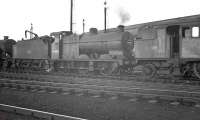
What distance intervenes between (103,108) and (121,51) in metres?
9.48

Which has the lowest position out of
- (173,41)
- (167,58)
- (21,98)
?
(21,98)

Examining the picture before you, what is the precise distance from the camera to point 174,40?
1289 centimetres

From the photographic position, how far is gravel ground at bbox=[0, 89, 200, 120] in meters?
5.59

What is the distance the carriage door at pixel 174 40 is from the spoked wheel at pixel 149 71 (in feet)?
4.04

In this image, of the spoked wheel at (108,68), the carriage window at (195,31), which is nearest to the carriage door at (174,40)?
the carriage window at (195,31)

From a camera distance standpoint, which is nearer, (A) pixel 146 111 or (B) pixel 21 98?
(A) pixel 146 111

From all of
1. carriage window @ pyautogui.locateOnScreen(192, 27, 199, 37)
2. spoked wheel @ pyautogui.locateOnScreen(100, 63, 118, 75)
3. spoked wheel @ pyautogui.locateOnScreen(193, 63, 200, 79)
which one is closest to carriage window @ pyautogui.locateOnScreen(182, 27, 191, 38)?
carriage window @ pyautogui.locateOnScreen(192, 27, 199, 37)

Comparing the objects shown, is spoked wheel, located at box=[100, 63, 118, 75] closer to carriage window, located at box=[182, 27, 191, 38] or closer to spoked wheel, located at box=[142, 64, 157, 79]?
spoked wheel, located at box=[142, 64, 157, 79]

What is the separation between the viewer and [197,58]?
11.5 m

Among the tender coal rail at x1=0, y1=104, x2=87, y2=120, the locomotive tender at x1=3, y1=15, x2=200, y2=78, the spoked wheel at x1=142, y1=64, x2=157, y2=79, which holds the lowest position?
the tender coal rail at x1=0, y1=104, x2=87, y2=120

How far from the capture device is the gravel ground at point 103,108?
5594 mm

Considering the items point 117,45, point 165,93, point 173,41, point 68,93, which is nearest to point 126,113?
point 165,93

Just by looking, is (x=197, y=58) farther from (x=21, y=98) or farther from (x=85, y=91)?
(x=21, y=98)

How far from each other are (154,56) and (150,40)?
0.94 meters
